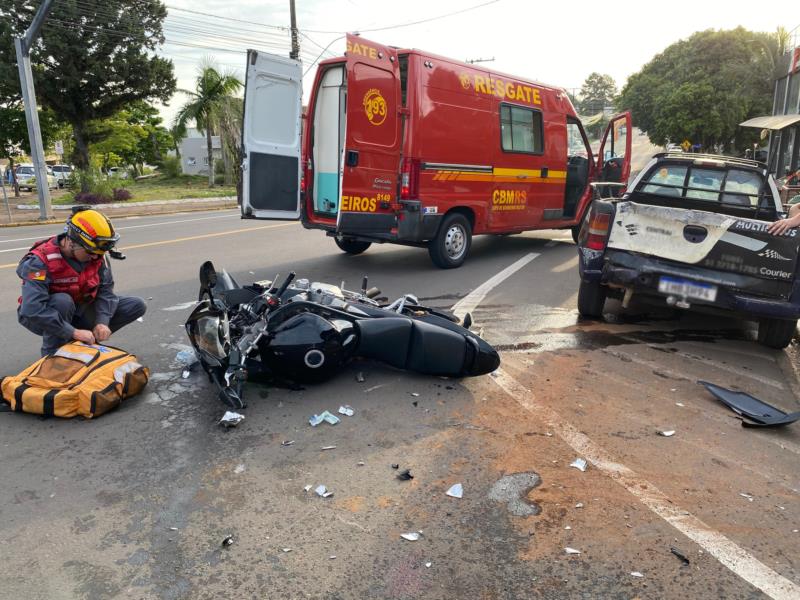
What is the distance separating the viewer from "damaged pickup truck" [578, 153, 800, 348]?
504 cm

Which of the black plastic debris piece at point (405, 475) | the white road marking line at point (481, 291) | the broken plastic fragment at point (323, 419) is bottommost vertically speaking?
the black plastic debris piece at point (405, 475)

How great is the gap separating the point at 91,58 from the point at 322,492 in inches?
1131

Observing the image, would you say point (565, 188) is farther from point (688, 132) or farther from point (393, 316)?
point (688, 132)

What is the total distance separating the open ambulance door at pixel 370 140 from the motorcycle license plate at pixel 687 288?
3562 mm

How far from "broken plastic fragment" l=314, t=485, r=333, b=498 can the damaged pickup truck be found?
3677 mm

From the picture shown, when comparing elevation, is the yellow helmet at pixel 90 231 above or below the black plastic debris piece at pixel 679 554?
above

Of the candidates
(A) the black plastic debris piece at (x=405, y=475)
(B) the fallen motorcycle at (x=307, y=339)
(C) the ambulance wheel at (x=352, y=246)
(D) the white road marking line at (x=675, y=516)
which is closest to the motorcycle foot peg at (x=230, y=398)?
(B) the fallen motorcycle at (x=307, y=339)

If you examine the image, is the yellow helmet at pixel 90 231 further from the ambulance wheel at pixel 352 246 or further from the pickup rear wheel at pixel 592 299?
the ambulance wheel at pixel 352 246

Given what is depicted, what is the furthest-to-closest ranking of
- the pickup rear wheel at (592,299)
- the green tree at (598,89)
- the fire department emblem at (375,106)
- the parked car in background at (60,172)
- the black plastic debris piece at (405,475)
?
the green tree at (598,89) < the parked car in background at (60,172) < the fire department emblem at (375,106) < the pickup rear wheel at (592,299) < the black plastic debris piece at (405,475)

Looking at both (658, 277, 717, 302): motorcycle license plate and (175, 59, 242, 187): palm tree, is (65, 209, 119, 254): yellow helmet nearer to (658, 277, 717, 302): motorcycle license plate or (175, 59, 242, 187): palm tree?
(658, 277, 717, 302): motorcycle license plate

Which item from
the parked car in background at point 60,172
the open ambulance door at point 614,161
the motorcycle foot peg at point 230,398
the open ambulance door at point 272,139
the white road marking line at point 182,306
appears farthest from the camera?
the parked car in background at point 60,172

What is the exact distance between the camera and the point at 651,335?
5805 mm

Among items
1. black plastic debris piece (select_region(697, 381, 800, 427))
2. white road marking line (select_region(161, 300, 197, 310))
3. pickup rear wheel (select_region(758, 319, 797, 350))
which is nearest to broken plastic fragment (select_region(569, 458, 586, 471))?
black plastic debris piece (select_region(697, 381, 800, 427))

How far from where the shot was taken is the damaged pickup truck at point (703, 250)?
198 inches
